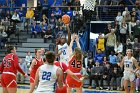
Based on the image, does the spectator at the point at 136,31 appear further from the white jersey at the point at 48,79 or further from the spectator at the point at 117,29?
the white jersey at the point at 48,79

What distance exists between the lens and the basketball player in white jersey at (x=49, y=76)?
23.5 ft

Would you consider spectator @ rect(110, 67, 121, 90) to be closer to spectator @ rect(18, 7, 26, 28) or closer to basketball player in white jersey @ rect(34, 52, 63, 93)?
spectator @ rect(18, 7, 26, 28)

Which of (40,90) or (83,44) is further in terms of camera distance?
(83,44)

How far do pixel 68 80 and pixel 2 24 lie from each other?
15063 mm

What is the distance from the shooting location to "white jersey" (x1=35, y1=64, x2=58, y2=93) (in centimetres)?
717

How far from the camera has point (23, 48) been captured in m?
24.7

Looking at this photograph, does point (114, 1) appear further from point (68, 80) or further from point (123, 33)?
point (68, 80)

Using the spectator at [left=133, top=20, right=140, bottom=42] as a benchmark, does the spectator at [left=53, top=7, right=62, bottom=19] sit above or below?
above

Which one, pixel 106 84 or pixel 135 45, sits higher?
pixel 135 45

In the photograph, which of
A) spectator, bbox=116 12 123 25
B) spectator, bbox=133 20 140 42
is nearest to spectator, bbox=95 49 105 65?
spectator, bbox=133 20 140 42

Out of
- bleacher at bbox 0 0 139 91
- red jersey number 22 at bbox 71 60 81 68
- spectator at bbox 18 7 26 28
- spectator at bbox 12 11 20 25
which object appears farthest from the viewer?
spectator at bbox 18 7 26 28

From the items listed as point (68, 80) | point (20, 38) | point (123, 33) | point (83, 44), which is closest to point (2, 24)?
point (20, 38)

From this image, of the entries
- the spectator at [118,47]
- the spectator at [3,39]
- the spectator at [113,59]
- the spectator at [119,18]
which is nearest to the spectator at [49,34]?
the spectator at [3,39]

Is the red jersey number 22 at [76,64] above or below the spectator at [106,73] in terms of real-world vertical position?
above
